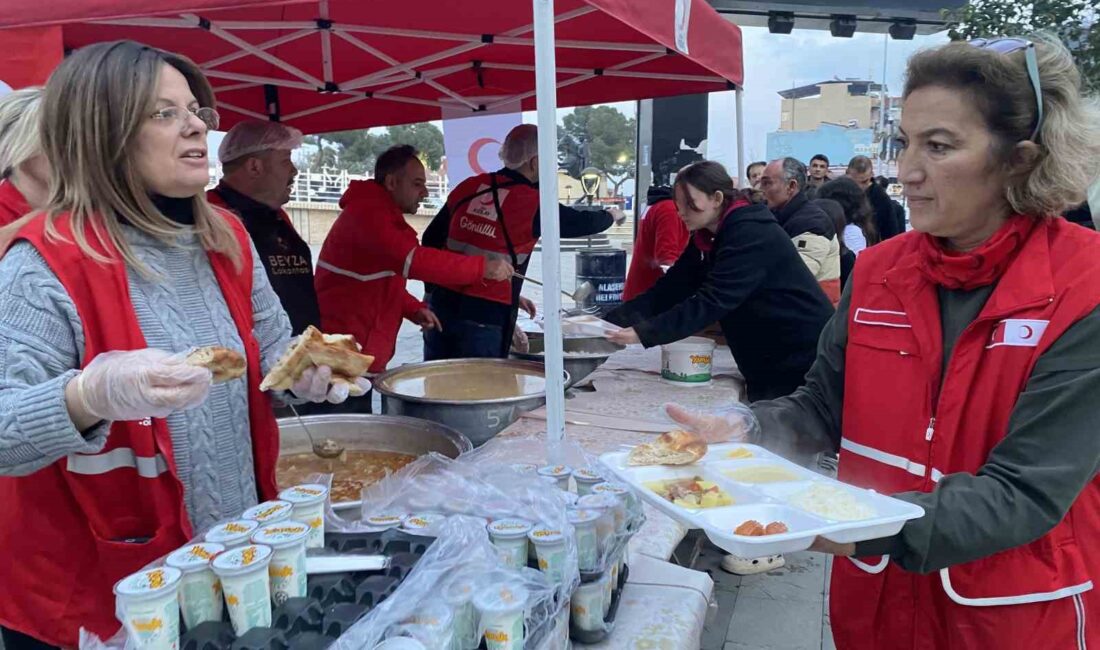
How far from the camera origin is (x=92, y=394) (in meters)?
1.10

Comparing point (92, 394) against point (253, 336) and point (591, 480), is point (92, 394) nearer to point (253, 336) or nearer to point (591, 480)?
point (253, 336)

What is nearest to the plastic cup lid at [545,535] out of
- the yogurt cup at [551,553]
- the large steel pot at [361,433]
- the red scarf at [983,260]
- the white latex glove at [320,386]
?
the yogurt cup at [551,553]

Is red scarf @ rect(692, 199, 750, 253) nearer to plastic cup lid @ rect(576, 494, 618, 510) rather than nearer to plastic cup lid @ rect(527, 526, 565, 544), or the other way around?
plastic cup lid @ rect(576, 494, 618, 510)

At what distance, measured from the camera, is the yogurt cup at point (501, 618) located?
98cm

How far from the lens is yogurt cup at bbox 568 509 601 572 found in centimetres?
124

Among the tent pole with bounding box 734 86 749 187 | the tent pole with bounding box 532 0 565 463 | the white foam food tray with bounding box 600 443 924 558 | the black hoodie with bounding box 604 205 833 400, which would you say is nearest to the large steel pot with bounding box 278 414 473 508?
the tent pole with bounding box 532 0 565 463

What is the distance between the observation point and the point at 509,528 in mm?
1165

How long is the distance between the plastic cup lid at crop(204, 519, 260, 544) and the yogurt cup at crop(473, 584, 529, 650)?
34 centimetres

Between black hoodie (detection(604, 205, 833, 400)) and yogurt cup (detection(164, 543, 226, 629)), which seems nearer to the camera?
yogurt cup (detection(164, 543, 226, 629))

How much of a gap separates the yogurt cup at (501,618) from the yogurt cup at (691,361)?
7.83 feet

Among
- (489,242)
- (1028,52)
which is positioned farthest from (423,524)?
(489,242)

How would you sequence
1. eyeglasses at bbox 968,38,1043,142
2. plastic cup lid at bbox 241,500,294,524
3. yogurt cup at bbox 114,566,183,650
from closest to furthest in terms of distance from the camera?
1. yogurt cup at bbox 114,566,183,650
2. plastic cup lid at bbox 241,500,294,524
3. eyeglasses at bbox 968,38,1043,142

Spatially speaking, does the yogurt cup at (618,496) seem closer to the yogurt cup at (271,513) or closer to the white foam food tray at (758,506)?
the white foam food tray at (758,506)

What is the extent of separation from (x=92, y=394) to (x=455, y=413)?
1401 mm
